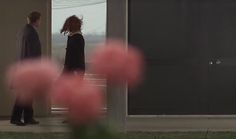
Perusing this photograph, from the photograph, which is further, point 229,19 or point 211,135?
point 229,19

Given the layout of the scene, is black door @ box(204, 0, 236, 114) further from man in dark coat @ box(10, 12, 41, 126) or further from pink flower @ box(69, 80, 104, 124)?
pink flower @ box(69, 80, 104, 124)

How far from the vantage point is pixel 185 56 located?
9.77 m

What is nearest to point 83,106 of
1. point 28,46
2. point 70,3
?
point 28,46

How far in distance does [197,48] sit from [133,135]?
218cm

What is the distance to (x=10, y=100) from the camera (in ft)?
35.2

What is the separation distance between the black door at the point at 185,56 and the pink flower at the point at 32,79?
822 cm

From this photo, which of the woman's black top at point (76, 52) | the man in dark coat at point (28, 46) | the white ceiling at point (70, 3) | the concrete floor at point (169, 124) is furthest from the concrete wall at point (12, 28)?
the woman's black top at point (76, 52)

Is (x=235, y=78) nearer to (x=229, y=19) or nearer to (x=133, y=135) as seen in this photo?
(x=229, y=19)

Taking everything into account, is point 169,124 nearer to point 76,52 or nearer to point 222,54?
point 222,54

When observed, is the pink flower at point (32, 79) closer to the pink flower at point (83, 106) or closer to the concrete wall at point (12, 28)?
the pink flower at point (83, 106)

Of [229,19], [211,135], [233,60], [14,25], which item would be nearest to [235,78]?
[233,60]

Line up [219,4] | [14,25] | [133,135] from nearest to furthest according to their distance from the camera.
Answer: [133,135]
[219,4]
[14,25]

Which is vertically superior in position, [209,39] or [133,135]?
[209,39]

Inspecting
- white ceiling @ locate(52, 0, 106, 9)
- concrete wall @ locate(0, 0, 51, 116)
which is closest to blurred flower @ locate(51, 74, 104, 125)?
concrete wall @ locate(0, 0, 51, 116)
